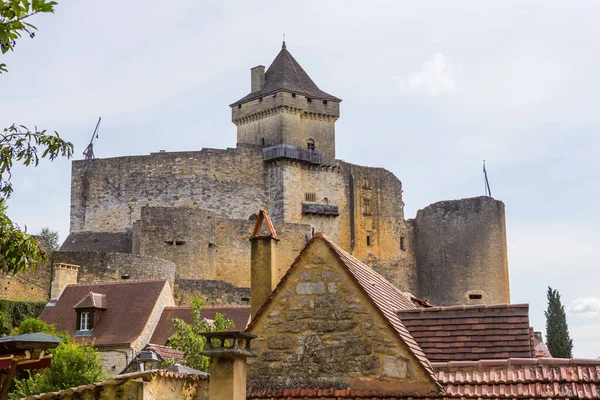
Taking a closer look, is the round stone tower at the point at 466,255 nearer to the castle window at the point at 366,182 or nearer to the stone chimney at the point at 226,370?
the castle window at the point at 366,182

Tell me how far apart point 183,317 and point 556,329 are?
18.8 metres

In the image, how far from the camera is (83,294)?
33625 mm

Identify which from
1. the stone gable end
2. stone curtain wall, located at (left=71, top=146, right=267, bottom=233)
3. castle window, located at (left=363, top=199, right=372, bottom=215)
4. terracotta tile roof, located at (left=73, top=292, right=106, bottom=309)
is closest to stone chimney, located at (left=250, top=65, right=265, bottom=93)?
stone curtain wall, located at (left=71, top=146, right=267, bottom=233)

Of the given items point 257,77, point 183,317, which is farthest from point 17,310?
point 257,77

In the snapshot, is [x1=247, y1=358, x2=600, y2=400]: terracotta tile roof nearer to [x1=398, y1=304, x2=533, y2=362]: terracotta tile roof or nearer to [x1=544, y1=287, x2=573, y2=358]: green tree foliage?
[x1=398, y1=304, x2=533, y2=362]: terracotta tile roof

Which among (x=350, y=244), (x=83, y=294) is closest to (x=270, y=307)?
(x=83, y=294)

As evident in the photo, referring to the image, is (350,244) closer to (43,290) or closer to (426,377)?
(43,290)

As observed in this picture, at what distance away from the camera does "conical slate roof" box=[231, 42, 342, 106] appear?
5569 cm

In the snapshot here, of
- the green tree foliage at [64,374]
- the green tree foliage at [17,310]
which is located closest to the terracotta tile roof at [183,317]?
the green tree foliage at [17,310]

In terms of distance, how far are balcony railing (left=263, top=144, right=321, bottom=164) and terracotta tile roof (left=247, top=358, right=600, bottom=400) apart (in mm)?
42473

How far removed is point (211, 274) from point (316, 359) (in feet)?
117

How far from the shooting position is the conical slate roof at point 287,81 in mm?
55688

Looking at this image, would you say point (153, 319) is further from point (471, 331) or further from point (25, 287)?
point (471, 331)

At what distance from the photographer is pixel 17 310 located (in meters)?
33.0
